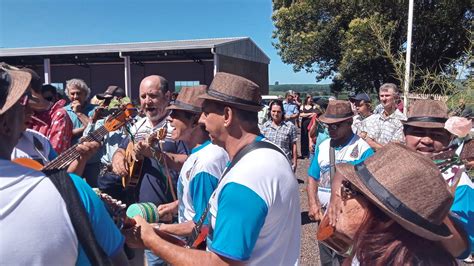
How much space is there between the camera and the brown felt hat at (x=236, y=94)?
204 centimetres

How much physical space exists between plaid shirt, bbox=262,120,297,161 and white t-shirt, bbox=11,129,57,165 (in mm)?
4564

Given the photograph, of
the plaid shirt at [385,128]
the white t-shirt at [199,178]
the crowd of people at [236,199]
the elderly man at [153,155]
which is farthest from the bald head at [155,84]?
the plaid shirt at [385,128]

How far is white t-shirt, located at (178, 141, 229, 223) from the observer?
8.14ft

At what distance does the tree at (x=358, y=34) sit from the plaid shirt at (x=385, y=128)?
1006 cm

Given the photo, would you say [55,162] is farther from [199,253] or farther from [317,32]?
[317,32]

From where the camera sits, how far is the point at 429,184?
1399 mm

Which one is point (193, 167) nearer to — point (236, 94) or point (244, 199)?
point (236, 94)

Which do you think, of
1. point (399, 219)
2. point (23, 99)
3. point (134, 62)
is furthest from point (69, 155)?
point (134, 62)

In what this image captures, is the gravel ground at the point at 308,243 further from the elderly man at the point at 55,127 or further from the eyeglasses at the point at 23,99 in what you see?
the eyeglasses at the point at 23,99

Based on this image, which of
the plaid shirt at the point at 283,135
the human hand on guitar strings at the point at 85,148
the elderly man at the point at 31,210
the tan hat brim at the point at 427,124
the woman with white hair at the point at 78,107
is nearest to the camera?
the elderly man at the point at 31,210

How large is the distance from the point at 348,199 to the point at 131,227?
110cm

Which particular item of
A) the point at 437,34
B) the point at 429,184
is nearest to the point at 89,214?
the point at 429,184

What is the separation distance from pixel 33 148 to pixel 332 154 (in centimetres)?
268

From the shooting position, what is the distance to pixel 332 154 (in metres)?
3.87
